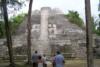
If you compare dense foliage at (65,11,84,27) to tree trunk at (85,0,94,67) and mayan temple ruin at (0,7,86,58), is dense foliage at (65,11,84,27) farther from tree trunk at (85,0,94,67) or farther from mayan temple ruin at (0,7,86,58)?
tree trunk at (85,0,94,67)

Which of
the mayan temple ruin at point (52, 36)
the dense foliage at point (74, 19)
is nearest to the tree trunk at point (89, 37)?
the mayan temple ruin at point (52, 36)

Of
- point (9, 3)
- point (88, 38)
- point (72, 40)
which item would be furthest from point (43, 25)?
point (88, 38)

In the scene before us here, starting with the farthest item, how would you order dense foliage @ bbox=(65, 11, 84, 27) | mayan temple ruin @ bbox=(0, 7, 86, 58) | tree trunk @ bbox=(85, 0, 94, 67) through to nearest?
dense foliage @ bbox=(65, 11, 84, 27) → mayan temple ruin @ bbox=(0, 7, 86, 58) → tree trunk @ bbox=(85, 0, 94, 67)

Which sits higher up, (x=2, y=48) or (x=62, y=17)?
(x=62, y=17)

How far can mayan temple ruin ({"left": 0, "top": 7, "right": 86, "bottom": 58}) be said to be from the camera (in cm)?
4303

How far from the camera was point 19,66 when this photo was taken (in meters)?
32.4

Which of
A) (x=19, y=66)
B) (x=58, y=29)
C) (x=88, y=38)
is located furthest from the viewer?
(x=58, y=29)

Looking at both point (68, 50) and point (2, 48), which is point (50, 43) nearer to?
point (68, 50)

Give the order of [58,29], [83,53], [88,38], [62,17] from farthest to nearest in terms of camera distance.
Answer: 1. [62,17]
2. [58,29]
3. [83,53]
4. [88,38]

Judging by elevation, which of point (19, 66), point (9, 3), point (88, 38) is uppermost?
point (9, 3)

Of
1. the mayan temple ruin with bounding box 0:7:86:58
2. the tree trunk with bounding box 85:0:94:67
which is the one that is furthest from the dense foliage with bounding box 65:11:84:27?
the tree trunk with bounding box 85:0:94:67

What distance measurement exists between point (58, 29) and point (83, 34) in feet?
9.87

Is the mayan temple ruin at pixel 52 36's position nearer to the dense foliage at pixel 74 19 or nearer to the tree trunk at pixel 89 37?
the dense foliage at pixel 74 19

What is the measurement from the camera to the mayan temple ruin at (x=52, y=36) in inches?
1694
